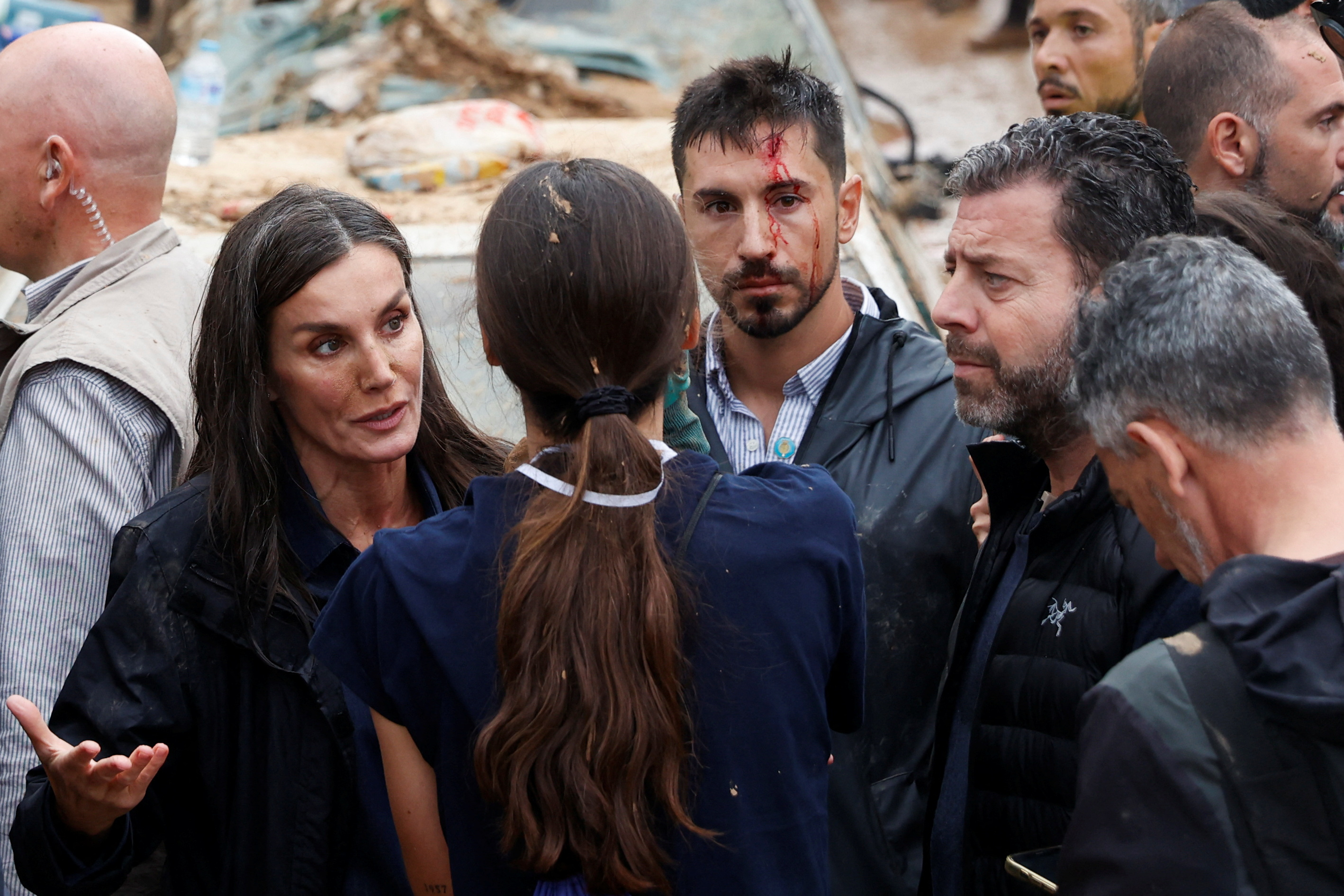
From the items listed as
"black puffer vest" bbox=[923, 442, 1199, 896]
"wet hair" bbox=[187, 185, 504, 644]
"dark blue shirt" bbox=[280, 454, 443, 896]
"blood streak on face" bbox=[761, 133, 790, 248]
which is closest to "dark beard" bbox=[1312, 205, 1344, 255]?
"blood streak on face" bbox=[761, 133, 790, 248]

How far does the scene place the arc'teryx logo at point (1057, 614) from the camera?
5.34 feet

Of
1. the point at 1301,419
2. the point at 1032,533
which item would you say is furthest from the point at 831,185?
the point at 1301,419

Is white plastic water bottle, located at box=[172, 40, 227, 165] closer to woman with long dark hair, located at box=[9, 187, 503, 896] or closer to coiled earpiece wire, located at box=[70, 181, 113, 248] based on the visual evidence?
coiled earpiece wire, located at box=[70, 181, 113, 248]

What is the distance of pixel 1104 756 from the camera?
3.80ft

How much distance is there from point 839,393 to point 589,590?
1.16 meters

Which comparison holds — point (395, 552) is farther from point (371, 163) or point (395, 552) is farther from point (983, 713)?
point (371, 163)

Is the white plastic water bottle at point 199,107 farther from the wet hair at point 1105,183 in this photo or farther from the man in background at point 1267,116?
the wet hair at point 1105,183

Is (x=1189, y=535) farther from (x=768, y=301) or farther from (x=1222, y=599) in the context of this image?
(x=768, y=301)

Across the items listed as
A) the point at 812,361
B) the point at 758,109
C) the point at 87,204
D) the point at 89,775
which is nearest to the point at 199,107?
the point at 87,204

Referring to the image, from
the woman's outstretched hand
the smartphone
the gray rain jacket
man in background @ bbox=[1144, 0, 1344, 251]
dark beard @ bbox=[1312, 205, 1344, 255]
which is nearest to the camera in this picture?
the smartphone

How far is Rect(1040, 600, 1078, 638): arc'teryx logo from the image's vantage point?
64.1 inches

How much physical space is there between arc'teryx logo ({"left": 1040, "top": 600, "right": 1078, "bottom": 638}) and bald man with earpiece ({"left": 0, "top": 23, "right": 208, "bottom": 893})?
151 centimetres

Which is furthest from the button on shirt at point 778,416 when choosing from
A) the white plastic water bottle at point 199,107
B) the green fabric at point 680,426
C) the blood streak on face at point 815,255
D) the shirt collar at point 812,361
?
the white plastic water bottle at point 199,107

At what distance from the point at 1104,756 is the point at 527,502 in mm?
669
